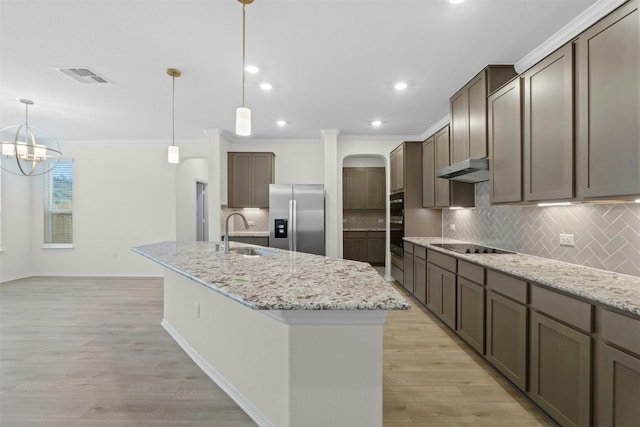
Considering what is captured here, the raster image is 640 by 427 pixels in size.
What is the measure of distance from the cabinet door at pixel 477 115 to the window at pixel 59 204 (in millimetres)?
7225

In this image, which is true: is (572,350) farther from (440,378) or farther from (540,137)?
(540,137)

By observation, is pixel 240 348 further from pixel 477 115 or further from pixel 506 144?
pixel 477 115

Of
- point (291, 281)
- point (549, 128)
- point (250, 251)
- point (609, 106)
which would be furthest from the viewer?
point (250, 251)

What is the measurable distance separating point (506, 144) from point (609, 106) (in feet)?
3.11

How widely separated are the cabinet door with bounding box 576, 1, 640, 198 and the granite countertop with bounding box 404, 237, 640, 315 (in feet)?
1.65

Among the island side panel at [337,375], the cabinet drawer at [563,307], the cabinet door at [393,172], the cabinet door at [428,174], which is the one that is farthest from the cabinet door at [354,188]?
the island side panel at [337,375]

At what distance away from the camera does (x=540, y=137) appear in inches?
89.8

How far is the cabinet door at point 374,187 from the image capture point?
743 cm

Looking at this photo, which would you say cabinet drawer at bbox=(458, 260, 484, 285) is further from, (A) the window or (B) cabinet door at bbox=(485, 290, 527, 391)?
(A) the window

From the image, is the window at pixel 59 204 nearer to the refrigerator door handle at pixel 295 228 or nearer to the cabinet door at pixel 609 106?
the refrigerator door handle at pixel 295 228

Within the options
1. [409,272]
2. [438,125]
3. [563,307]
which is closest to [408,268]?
[409,272]

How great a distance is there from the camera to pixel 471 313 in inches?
111

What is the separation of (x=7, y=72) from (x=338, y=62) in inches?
136

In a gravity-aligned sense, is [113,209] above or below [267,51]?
below
